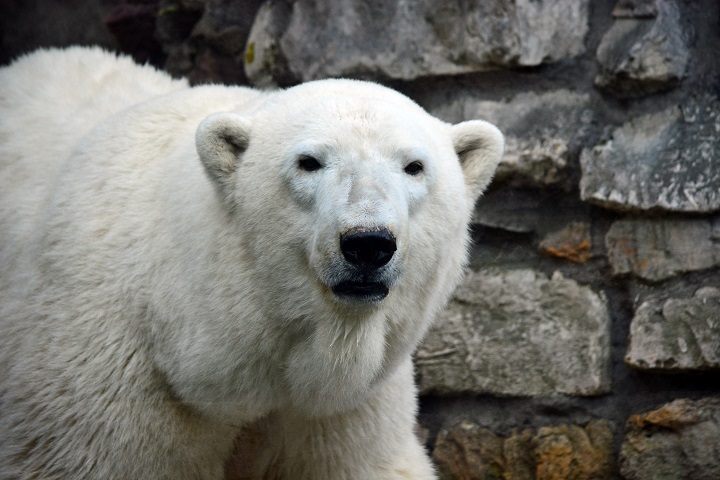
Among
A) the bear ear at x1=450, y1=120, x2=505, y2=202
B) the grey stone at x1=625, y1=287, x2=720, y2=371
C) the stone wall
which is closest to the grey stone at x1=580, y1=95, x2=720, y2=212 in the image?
the stone wall

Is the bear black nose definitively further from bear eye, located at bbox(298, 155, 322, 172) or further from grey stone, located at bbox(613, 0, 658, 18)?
grey stone, located at bbox(613, 0, 658, 18)

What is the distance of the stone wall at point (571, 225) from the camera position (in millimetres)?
3188

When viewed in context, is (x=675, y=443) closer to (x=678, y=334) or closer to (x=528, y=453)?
(x=678, y=334)

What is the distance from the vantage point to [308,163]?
2408mm

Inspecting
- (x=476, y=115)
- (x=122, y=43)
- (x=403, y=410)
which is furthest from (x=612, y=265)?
(x=122, y=43)

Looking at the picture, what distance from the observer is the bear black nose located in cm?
216

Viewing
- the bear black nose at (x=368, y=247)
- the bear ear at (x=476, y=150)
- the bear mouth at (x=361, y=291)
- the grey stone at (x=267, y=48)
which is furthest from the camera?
the grey stone at (x=267, y=48)

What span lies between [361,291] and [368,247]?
16 centimetres

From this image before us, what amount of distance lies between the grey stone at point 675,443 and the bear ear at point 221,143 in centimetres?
176

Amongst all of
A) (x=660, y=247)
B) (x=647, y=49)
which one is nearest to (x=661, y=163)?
(x=660, y=247)

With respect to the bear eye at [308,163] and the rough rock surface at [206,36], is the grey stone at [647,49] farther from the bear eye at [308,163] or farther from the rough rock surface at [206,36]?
the rough rock surface at [206,36]

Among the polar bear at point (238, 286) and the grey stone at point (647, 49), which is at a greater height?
the grey stone at point (647, 49)

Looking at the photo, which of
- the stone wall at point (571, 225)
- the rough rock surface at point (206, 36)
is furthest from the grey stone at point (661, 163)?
the rough rock surface at point (206, 36)

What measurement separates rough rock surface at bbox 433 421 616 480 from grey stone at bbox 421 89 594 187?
938 millimetres
